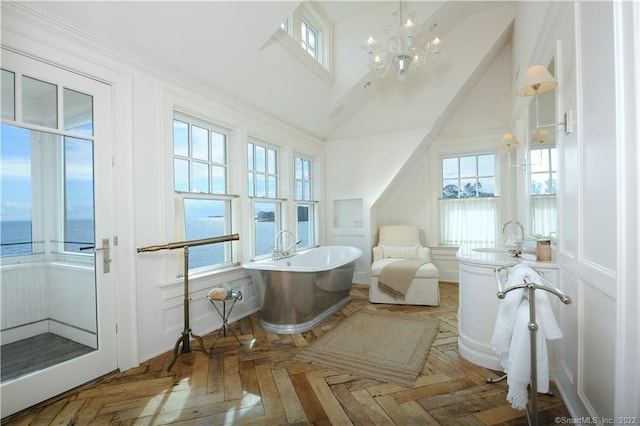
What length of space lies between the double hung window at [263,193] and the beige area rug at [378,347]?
1.50 meters

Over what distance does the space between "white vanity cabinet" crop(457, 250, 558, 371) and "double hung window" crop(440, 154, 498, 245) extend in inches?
97.5

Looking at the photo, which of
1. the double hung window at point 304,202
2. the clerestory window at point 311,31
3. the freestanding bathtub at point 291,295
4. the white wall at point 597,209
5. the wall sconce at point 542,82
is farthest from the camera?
the double hung window at point 304,202

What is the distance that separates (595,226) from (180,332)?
305 centimetres

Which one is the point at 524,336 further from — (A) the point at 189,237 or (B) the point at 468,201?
(B) the point at 468,201

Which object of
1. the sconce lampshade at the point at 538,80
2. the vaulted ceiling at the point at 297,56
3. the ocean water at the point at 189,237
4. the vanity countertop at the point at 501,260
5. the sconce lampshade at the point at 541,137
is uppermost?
the vaulted ceiling at the point at 297,56

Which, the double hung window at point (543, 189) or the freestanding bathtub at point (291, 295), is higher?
the double hung window at point (543, 189)

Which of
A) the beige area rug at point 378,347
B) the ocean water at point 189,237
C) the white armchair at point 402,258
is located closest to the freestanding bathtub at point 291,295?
the beige area rug at point 378,347

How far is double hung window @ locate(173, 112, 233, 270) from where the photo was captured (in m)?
2.82

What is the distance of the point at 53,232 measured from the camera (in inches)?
77.2

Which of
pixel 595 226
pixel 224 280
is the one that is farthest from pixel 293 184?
pixel 595 226

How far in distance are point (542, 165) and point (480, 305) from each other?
1207 mm

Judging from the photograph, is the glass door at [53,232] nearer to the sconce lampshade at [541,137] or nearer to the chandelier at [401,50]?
the chandelier at [401,50]

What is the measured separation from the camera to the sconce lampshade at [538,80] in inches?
66.3

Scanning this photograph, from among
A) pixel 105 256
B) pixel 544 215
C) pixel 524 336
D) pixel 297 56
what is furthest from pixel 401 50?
pixel 105 256
